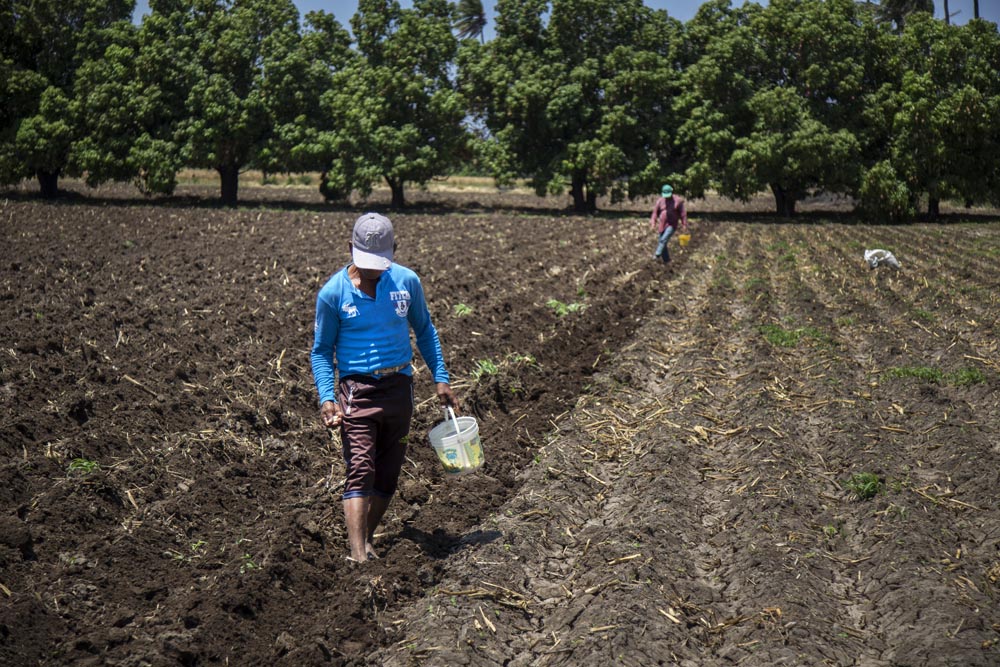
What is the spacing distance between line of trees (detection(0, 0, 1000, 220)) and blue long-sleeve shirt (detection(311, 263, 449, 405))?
3814 centimetres

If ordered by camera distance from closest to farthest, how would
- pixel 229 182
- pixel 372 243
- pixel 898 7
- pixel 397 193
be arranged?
pixel 372 243, pixel 229 182, pixel 397 193, pixel 898 7

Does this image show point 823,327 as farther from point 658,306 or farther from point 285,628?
point 285,628

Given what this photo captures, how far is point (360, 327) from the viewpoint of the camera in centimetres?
575

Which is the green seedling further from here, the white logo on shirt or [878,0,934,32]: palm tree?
[878,0,934,32]: palm tree

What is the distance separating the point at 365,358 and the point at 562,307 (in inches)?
349

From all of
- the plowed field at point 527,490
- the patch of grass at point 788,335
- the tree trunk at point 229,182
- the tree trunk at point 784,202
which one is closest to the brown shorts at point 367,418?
the plowed field at point 527,490

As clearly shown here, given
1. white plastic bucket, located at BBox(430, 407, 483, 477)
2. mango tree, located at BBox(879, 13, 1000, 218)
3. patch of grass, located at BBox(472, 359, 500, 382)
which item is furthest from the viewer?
mango tree, located at BBox(879, 13, 1000, 218)

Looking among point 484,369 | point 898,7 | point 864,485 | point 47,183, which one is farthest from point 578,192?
point 864,485

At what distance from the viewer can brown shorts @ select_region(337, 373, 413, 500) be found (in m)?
5.68

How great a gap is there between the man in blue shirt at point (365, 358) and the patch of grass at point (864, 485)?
3481 millimetres

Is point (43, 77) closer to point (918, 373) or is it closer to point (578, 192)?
point (578, 192)

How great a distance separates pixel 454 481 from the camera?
301 inches

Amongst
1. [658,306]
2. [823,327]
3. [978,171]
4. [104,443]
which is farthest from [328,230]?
[978,171]

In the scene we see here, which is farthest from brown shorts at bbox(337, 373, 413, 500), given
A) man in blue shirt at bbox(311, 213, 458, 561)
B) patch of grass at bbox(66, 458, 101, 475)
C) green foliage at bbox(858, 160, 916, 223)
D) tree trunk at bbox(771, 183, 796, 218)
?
tree trunk at bbox(771, 183, 796, 218)
